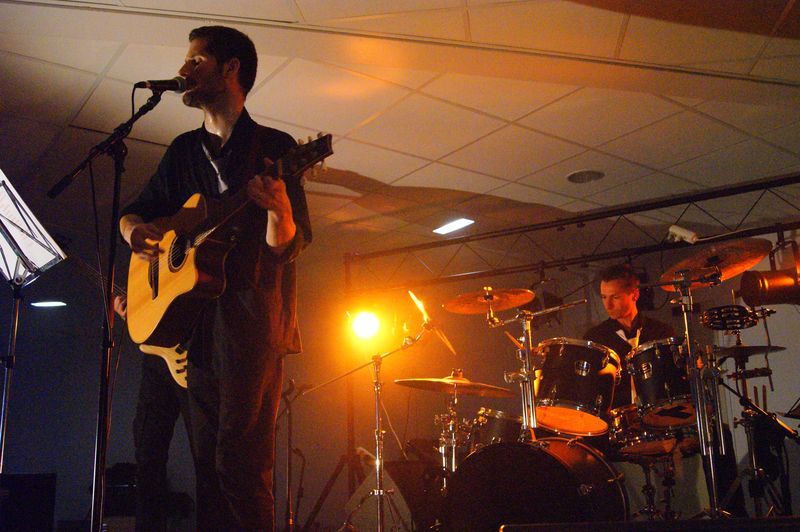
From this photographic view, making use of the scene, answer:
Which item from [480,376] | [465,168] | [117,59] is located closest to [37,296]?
[117,59]

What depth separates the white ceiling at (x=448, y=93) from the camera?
4.04 metres

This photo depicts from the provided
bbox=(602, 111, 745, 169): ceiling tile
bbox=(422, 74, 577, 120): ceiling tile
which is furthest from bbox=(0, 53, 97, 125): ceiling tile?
bbox=(602, 111, 745, 169): ceiling tile

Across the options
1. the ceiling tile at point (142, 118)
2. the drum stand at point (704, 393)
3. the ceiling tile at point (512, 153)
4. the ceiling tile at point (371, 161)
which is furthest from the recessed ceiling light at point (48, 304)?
the drum stand at point (704, 393)

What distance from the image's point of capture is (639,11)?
4.03 meters

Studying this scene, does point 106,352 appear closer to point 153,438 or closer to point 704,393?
point 153,438

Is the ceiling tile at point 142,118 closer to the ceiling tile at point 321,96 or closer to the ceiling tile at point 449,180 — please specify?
the ceiling tile at point 321,96

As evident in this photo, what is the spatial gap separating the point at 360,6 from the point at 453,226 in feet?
15.5

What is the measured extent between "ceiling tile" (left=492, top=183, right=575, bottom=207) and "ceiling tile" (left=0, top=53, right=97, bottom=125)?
417 centimetres

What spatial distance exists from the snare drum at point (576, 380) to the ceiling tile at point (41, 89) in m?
3.73

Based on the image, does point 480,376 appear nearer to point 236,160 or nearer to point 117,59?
point 117,59

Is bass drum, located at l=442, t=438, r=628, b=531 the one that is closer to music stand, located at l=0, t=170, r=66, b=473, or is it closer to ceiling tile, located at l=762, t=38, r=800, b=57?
music stand, located at l=0, t=170, r=66, b=473

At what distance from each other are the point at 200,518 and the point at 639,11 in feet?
12.2

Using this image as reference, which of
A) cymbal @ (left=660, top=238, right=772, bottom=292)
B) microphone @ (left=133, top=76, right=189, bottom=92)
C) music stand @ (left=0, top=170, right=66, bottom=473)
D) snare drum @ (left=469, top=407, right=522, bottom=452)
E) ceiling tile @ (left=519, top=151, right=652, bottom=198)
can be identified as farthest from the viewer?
ceiling tile @ (left=519, top=151, right=652, bottom=198)

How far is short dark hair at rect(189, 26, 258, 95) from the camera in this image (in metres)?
2.23
